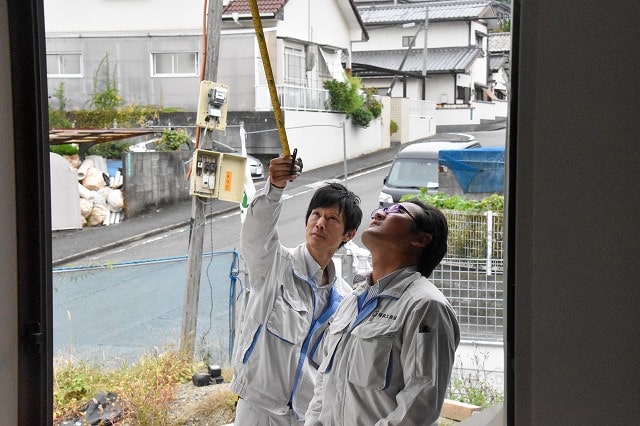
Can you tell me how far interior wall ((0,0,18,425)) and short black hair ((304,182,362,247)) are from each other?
70cm

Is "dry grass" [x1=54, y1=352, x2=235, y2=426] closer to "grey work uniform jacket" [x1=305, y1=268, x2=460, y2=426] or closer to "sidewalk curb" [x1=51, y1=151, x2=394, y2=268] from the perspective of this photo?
Answer: "sidewalk curb" [x1=51, y1=151, x2=394, y2=268]

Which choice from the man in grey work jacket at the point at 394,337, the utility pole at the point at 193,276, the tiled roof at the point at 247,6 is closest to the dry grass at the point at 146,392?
the utility pole at the point at 193,276

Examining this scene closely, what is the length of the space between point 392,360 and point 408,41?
187 centimetres

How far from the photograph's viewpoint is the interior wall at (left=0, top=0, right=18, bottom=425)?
5.16 ft

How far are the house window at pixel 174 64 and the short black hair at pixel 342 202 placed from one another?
7.85 feet

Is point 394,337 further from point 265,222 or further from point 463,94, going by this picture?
point 463,94

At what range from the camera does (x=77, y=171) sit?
4086 mm

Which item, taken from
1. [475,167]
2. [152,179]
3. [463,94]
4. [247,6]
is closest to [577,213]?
[475,167]

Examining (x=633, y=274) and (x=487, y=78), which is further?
(x=487, y=78)

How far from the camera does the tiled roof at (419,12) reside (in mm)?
2823

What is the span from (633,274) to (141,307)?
3.30m

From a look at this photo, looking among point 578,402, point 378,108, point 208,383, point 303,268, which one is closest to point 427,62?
point 378,108

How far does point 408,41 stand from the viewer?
3.05 m

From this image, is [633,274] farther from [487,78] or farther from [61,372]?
[61,372]
